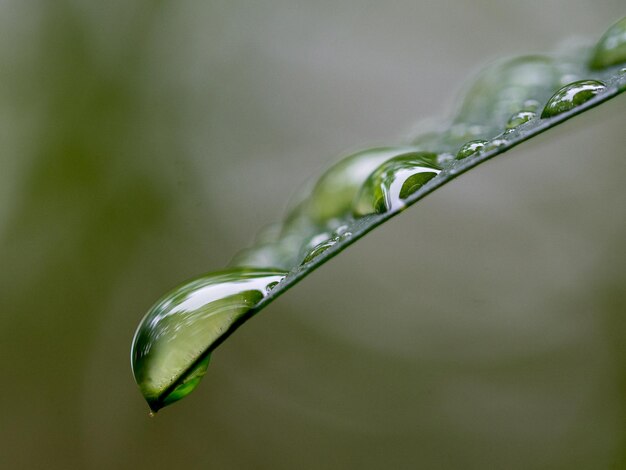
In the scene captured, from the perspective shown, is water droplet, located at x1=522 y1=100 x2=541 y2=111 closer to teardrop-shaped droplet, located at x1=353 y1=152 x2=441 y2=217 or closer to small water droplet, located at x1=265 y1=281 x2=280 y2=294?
teardrop-shaped droplet, located at x1=353 y1=152 x2=441 y2=217

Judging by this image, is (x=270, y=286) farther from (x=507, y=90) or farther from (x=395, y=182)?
(x=507, y=90)

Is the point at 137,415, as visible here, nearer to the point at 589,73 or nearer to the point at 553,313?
the point at 553,313

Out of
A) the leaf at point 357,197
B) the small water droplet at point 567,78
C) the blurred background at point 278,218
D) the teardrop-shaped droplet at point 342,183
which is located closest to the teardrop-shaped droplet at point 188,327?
the leaf at point 357,197

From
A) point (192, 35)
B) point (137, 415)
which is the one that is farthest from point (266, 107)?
point (137, 415)

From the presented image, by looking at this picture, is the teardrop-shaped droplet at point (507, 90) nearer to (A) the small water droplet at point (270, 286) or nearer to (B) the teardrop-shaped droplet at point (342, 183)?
(B) the teardrop-shaped droplet at point (342, 183)

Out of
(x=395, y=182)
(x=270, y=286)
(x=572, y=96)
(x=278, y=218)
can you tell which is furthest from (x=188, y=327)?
(x=278, y=218)

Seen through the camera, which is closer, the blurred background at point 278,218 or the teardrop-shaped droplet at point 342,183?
the teardrop-shaped droplet at point 342,183
